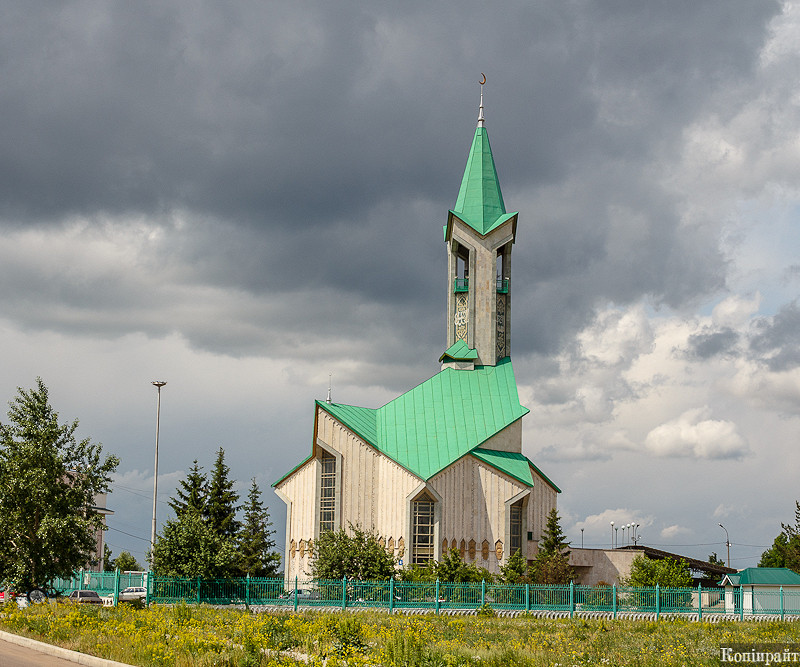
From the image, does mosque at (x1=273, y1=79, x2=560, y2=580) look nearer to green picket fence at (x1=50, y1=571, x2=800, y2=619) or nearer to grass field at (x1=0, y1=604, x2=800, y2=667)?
green picket fence at (x1=50, y1=571, x2=800, y2=619)

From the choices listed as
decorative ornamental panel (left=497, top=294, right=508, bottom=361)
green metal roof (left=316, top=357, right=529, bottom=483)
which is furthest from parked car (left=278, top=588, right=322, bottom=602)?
decorative ornamental panel (left=497, top=294, right=508, bottom=361)

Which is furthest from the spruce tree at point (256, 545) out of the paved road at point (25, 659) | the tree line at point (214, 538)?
the paved road at point (25, 659)

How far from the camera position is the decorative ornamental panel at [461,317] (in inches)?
2320

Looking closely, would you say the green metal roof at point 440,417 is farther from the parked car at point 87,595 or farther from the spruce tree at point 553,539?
the parked car at point 87,595

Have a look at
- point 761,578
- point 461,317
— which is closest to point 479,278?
point 461,317

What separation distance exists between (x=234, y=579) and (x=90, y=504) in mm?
7023

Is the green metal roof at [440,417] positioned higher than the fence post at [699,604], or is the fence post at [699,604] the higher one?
the green metal roof at [440,417]

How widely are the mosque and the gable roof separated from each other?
10836mm

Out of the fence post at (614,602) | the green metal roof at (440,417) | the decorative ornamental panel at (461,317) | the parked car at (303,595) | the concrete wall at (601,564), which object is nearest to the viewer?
the parked car at (303,595)

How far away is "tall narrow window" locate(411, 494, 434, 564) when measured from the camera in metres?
Answer: 48.4

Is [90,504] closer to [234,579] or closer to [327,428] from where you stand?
[234,579]

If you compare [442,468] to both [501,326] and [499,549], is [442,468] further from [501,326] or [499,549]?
[501,326]

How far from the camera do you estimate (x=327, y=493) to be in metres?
51.4

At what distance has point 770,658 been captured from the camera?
20.1m
